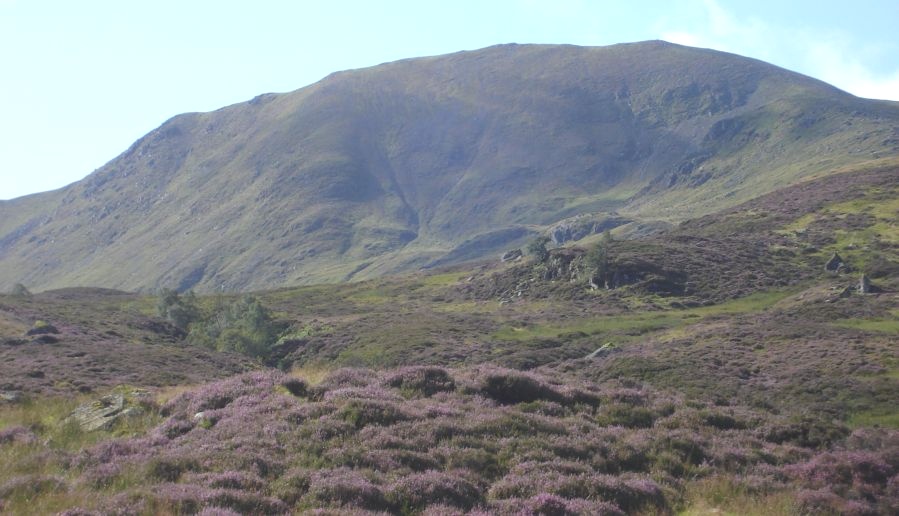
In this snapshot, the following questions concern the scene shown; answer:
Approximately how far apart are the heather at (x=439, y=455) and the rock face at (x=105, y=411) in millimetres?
955

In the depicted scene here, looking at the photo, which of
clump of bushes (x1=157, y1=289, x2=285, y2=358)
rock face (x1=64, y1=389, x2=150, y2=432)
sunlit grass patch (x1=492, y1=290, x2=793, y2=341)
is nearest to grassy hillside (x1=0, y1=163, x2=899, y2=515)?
rock face (x1=64, y1=389, x2=150, y2=432)

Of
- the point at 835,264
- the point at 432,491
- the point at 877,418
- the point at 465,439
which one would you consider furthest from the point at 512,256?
the point at 432,491

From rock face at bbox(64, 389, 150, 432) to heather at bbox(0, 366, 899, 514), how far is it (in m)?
0.95

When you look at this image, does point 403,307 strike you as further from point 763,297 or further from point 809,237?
point 809,237

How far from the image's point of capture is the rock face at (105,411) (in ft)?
56.9

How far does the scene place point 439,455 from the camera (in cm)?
1420

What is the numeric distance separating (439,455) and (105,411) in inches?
353

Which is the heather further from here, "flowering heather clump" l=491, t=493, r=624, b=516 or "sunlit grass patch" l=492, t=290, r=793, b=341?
"sunlit grass patch" l=492, t=290, r=793, b=341

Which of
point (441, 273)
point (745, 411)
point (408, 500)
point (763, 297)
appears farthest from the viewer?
point (441, 273)

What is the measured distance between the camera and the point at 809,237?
4048 inches

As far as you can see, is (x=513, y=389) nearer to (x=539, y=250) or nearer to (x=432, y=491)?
(x=432, y=491)

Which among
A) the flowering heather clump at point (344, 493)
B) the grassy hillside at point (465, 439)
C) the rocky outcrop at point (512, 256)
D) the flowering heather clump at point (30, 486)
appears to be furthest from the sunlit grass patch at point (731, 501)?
the rocky outcrop at point (512, 256)

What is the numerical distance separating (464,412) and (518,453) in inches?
97.7

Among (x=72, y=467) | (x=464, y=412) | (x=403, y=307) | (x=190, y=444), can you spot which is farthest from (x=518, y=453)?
(x=403, y=307)
